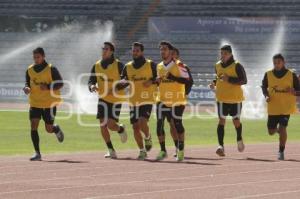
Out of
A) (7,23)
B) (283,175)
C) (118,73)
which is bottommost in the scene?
(283,175)

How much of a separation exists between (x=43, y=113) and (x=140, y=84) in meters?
1.72

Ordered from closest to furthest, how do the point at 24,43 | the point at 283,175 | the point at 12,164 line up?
1. the point at 283,175
2. the point at 12,164
3. the point at 24,43

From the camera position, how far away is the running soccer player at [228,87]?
17672 mm

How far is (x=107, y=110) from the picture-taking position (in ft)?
57.2

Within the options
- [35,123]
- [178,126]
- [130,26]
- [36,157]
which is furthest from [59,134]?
[130,26]

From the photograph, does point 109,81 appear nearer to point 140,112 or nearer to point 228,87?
point 140,112

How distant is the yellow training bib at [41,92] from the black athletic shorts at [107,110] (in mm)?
759

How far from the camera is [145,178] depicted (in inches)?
517

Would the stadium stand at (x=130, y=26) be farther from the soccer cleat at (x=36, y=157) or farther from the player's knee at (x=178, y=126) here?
the soccer cleat at (x=36, y=157)

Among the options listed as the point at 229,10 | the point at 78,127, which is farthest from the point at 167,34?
the point at 78,127

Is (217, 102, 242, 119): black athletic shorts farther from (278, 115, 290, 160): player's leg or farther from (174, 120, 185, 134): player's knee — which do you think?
(174, 120, 185, 134): player's knee

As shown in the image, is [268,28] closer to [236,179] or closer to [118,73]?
[118,73]

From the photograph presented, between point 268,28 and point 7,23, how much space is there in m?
14.1

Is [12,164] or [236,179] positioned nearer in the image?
[236,179]
